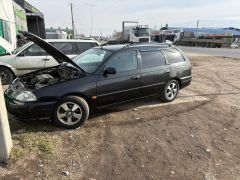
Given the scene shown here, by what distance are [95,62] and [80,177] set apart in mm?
2793

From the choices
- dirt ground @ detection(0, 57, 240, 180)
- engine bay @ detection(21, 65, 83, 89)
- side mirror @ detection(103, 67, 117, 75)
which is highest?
side mirror @ detection(103, 67, 117, 75)

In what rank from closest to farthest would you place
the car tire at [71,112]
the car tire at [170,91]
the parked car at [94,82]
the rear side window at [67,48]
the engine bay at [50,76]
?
1. the parked car at [94,82]
2. the car tire at [71,112]
3. the engine bay at [50,76]
4. the car tire at [170,91]
5. the rear side window at [67,48]

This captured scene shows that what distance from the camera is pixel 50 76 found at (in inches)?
213

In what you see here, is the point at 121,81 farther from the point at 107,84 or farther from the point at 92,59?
the point at 92,59

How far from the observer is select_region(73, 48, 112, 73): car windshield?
522cm

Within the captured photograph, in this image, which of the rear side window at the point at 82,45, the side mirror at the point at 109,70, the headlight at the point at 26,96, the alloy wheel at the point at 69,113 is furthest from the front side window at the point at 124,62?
the rear side window at the point at 82,45

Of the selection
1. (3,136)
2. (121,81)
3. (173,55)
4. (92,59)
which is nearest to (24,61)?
(92,59)

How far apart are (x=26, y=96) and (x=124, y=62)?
87.8 inches

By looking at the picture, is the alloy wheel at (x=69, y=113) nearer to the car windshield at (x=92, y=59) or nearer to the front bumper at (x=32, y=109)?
the front bumper at (x=32, y=109)

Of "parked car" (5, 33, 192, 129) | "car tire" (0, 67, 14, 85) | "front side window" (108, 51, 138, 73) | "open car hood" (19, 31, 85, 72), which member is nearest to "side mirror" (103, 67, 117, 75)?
"parked car" (5, 33, 192, 129)

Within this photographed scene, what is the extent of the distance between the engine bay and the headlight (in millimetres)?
225

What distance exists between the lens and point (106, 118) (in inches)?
212

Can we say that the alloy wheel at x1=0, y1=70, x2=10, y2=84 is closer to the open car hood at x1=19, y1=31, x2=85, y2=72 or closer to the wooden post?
the open car hood at x1=19, y1=31, x2=85, y2=72

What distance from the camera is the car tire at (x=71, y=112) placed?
4609 millimetres
